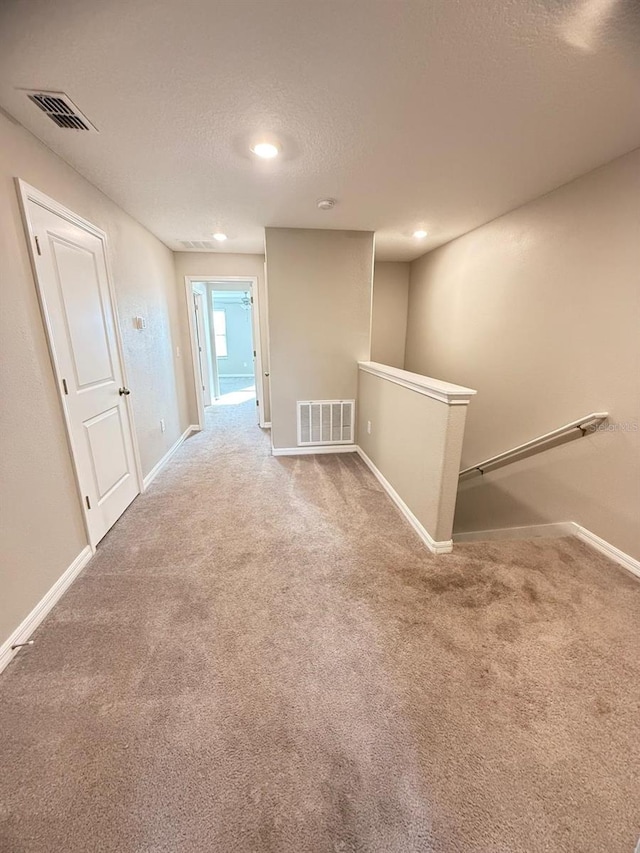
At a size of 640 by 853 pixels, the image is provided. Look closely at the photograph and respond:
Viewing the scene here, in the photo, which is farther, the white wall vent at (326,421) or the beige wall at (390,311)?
the beige wall at (390,311)

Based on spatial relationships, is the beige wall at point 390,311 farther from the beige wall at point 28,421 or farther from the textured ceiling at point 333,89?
the beige wall at point 28,421

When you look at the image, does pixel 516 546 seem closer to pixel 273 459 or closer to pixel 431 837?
pixel 431 837

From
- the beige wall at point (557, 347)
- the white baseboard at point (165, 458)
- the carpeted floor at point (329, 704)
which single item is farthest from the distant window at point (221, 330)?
the carpeted floor at point (329, 704)

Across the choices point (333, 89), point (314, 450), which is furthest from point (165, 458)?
point (333, 89)

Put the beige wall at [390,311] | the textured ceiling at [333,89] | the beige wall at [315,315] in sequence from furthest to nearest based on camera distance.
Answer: the beige wall at [390,311] < the beige wall at [315,315] < the textured ceiling at [333,89]

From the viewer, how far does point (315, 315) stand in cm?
355

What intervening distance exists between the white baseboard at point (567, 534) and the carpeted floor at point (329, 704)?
0.36ft

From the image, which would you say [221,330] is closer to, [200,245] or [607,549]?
[200,245]

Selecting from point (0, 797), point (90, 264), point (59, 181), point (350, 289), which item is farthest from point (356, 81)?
point (0, 797)

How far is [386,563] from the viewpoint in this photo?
2061 millimetres

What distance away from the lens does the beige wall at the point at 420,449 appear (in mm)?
1991

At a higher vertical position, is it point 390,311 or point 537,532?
point 390,311

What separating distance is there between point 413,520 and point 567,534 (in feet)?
3.69

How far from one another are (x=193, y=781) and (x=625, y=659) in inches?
71.4
